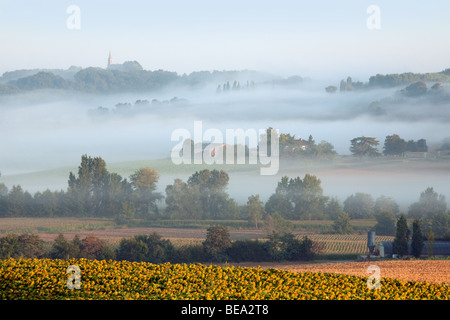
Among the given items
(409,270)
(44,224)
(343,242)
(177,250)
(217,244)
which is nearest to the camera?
(409,270)

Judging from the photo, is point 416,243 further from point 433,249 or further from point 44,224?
point 44,224

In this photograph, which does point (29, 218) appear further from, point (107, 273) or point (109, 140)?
point (107, 273)

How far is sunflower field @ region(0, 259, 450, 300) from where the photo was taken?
1395cm

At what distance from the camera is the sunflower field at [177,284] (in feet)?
45.8

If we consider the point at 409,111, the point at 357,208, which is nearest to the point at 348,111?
the point at 409,111

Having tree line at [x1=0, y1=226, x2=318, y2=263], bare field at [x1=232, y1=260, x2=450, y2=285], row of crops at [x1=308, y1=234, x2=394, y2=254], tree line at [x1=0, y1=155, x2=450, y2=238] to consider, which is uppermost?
tree line at [x1=0, y1=155, x2=450, y2=238]

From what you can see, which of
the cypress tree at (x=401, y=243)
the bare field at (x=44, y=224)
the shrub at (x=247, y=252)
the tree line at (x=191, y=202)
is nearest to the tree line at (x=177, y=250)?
the shrub at (x=247, y=252)

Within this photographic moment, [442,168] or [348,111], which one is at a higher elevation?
[348,111]

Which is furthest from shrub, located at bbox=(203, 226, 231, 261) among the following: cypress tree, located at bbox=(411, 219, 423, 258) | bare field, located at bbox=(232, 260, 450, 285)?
cypress tree, located at bbox=(411, 219, 423, 258)

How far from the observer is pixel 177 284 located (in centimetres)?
1461

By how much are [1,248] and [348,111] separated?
5466 centimetres

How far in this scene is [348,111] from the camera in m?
87.9

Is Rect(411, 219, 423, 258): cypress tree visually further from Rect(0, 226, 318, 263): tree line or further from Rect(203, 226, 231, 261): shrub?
Rect(203, 226, 231, 261): shrub

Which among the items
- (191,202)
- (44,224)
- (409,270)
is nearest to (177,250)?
(409,270)
